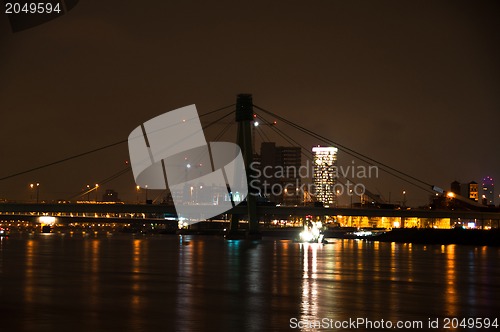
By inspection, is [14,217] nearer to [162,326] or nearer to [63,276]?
[63,276]

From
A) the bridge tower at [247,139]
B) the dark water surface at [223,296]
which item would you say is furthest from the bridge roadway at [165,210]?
the dark water surface at [223,296]

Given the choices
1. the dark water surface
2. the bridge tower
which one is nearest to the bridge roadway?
the bridge tower

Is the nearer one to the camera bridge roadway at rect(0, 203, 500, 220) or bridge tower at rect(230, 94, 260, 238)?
bridge roadway at rect(0, 203, 500, 220)

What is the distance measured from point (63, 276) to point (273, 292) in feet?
37.8

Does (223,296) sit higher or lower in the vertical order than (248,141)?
lower

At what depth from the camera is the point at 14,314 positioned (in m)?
24.1

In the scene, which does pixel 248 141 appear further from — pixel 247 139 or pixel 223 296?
pixel 223 296

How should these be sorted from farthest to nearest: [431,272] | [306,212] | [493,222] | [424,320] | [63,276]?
[493,222] → [306,212] → [431,272] → [63,276] → [424,320]

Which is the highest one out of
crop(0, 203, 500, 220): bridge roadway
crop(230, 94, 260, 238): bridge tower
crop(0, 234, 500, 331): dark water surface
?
crop(230, 94, 260, 238): bridge tower

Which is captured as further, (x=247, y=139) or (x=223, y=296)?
(x=247, y=139)

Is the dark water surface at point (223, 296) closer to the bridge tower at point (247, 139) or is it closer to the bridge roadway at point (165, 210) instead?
the bridge roadway at point (165, 210)

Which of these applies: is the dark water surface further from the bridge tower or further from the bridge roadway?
the bridge tower

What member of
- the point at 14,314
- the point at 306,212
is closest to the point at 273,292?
the point at 14,314

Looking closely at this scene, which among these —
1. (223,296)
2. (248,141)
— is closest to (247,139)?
(248,141)
